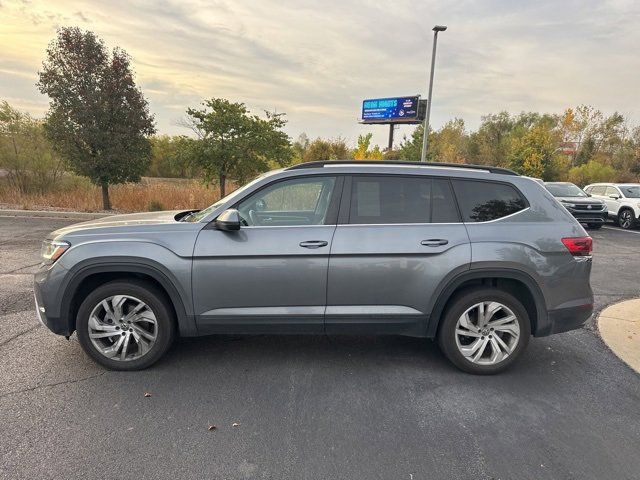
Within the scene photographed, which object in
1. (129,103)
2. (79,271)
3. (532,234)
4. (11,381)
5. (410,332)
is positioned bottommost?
(11,381)

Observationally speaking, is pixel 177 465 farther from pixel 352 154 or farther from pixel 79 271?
pixel 352 154

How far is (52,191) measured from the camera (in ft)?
54.2

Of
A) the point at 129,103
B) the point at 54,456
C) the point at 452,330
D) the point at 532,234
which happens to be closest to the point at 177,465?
the point at 54,456

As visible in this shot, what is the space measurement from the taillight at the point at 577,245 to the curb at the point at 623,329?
4.35ft

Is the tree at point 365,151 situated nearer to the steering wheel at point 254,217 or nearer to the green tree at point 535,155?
the green tree at point 535,155

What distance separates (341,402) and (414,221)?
1.58m

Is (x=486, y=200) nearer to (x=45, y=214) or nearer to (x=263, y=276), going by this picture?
(x=263, y=276)

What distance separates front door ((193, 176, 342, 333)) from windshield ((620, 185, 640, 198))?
1753 centimetres

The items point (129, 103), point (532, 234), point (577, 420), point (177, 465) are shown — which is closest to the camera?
point (177, 465)

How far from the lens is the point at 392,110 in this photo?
46.3 m

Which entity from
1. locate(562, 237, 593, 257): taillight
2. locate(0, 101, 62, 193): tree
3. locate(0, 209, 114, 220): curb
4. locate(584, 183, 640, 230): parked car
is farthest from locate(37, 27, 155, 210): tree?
locate(584, 183, 640, 230): parked car

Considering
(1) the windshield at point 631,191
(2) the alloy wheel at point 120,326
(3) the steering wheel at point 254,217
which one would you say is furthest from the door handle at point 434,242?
(1) the windshield at point 631,191

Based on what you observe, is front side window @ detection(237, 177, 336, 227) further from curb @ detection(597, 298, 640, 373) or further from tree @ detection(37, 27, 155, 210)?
tree @ detection(37, 27, 155, 210)

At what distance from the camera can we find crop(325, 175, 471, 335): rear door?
130 inches
